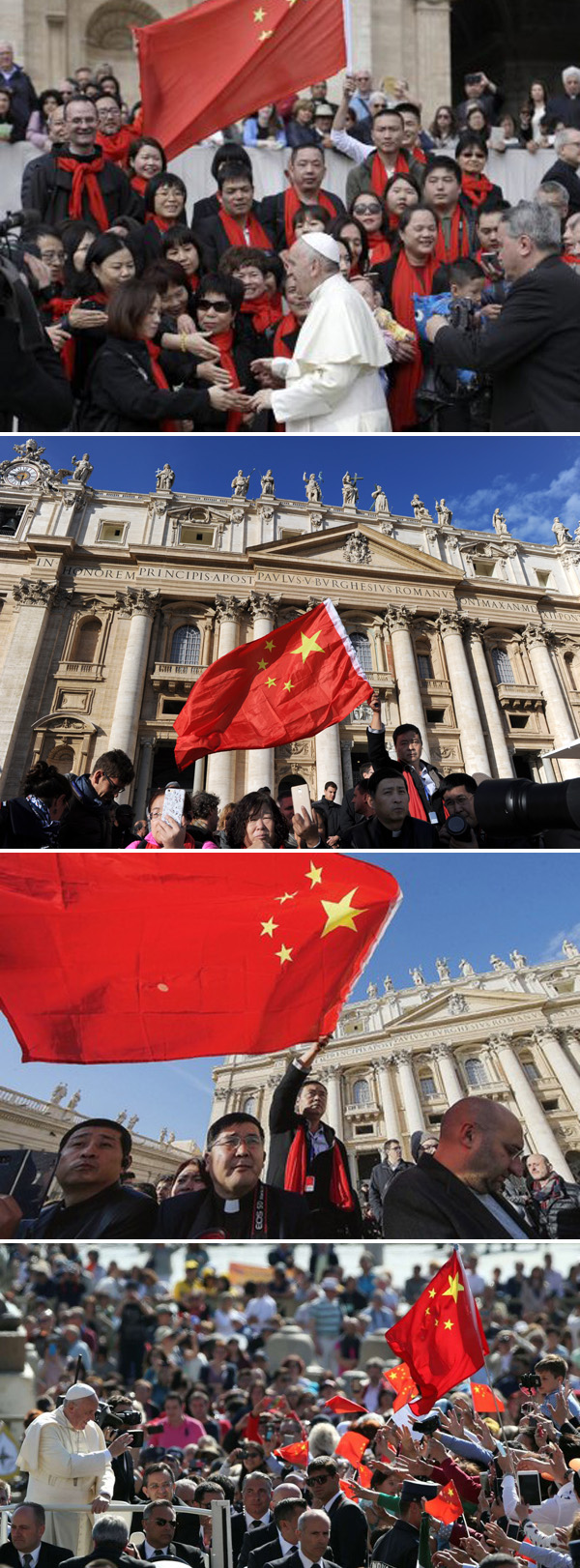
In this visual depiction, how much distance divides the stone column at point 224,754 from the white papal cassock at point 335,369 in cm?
163

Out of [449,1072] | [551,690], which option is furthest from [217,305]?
[449,1072]

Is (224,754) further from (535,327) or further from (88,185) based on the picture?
(88,185)

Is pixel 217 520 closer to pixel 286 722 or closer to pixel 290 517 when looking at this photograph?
pixel 290 517

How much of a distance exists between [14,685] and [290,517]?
7.35ft

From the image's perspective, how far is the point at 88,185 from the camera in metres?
11.0

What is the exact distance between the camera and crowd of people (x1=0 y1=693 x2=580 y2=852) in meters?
8.48

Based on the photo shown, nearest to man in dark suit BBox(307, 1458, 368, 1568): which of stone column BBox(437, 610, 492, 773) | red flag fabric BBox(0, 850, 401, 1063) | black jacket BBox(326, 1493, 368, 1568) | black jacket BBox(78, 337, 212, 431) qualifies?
black jacket BBox(326, 1493, 368, 1568)

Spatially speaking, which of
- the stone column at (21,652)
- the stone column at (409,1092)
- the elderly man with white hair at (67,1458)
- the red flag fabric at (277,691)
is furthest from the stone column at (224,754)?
the elderly man with white hair at (67,1458)

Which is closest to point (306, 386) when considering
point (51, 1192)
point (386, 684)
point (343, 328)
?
point (343, 328)

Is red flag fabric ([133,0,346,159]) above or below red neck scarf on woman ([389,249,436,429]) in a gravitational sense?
above

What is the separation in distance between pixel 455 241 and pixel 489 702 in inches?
131

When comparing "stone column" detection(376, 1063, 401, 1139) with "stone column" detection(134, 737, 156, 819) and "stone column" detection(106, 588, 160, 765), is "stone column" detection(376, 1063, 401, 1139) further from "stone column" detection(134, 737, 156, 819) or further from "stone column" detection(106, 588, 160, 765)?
"stone column" detection(106, 588, 160, 765)

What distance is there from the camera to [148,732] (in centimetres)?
979

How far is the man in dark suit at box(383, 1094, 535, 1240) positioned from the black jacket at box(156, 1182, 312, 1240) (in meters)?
0.54
